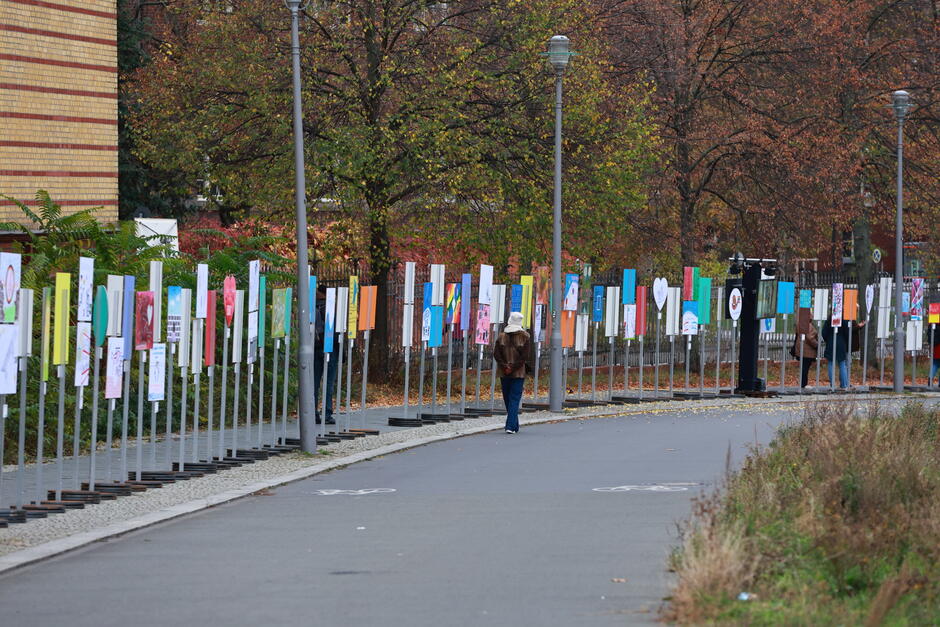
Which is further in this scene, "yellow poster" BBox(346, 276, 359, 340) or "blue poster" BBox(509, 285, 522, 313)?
"blue poster" BBox(509, 285, 522, 313)

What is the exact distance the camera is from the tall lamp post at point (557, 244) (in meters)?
26.2

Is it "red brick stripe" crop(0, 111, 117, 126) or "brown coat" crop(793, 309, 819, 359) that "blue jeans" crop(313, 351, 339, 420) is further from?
"brown coat" crop(793, 309, 819, 359)

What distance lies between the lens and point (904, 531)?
9.98 metres

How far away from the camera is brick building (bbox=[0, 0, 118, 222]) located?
26828 millimetres

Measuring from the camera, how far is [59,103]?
91.8 feet

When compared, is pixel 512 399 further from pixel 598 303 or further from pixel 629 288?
pixel 629 288

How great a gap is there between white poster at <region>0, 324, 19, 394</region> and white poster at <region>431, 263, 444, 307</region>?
11.2 metres

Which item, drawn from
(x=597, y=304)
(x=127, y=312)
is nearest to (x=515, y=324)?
(x=597, y=304)

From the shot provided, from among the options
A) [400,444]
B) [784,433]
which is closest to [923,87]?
[400,444]

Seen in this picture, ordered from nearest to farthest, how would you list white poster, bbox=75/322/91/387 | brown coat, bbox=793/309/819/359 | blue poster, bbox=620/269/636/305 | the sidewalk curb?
the sidewalk curb < white poster, bbox=75/322/91/387 < blue poster, bbox=620/269/636/305 < brown coat, bbox=793/309/819/359

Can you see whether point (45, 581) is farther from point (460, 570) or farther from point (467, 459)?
point (467, 459)

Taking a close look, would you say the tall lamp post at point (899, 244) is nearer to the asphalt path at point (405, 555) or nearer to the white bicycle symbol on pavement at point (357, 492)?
the asphalt path at point (405, 555)

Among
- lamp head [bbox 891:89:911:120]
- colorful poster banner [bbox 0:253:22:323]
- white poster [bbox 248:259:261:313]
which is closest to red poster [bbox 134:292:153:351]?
white poster [bbox 248:259:261:313]

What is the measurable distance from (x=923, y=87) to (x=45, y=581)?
32978 millimetres
